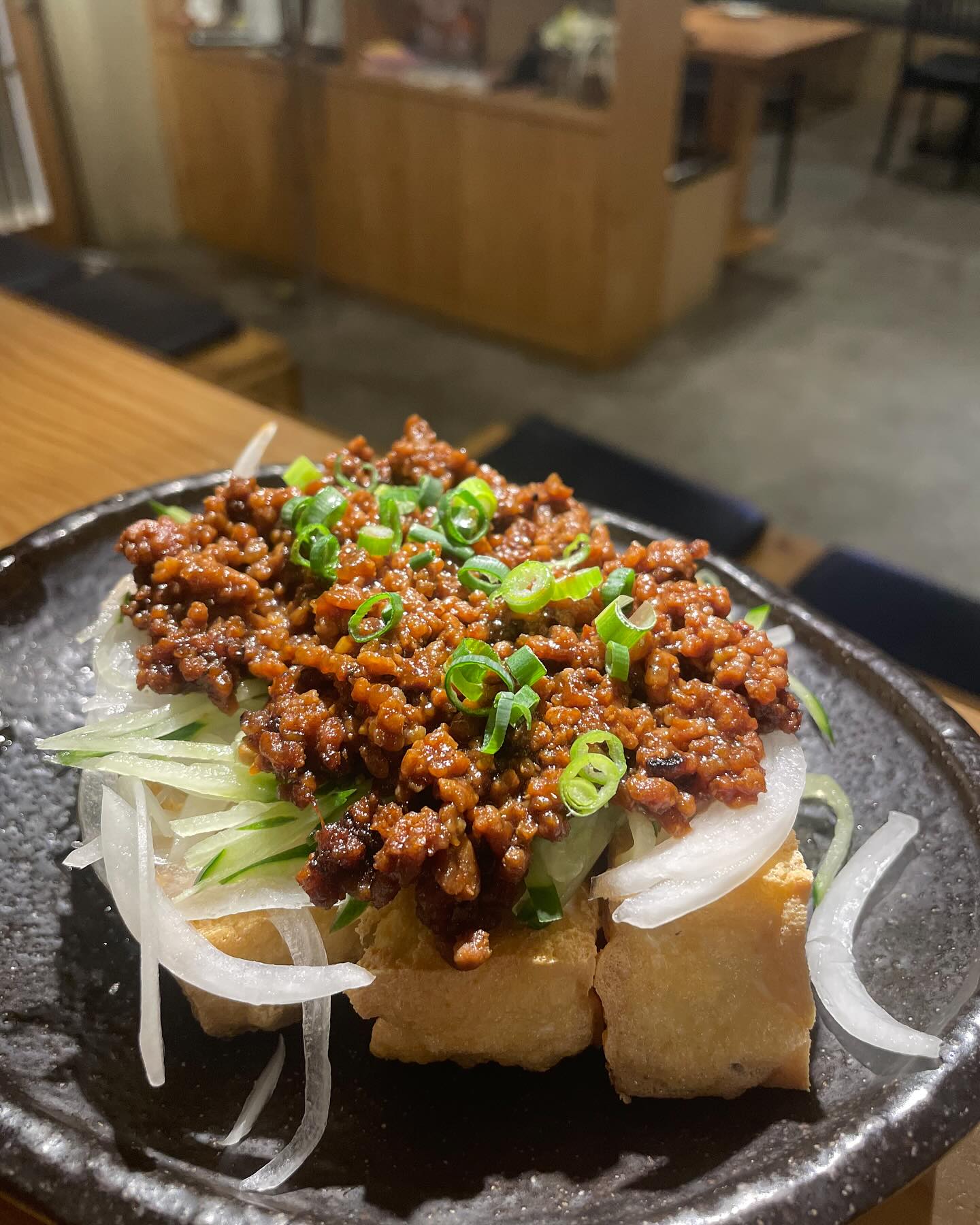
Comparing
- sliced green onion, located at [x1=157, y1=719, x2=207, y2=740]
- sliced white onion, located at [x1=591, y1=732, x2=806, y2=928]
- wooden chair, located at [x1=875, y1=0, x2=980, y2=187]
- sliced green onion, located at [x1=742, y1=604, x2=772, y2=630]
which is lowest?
wooden chair, located at [x1=875, y1=0, x2=980, y2=187]

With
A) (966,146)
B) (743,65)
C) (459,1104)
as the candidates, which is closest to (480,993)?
(459,1104)

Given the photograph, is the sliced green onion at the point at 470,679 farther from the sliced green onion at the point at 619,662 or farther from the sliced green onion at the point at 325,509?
the sliced green onion at the point at 325,509

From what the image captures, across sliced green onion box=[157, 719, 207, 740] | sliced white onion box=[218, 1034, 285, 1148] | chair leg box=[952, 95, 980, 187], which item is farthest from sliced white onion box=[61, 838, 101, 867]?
chair leg box=[952, 95, 980, 187]

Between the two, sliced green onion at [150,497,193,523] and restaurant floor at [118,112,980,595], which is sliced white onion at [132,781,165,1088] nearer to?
sliced green onion at [150,497,193,523]

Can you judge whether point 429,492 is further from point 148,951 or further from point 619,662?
point 148,951

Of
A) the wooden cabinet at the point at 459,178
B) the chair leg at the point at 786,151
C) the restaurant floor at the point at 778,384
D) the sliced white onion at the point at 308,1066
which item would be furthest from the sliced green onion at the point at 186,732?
the chair leg at the point at 786,151

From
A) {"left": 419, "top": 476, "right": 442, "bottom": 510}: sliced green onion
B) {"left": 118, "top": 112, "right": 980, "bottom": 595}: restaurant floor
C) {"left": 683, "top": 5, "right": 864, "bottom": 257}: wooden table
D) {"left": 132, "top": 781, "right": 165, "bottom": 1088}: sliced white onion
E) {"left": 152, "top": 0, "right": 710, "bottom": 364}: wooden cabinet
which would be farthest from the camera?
{"left": 683, "top": 5, "right": 864, "bottom": 257}: wooden table
